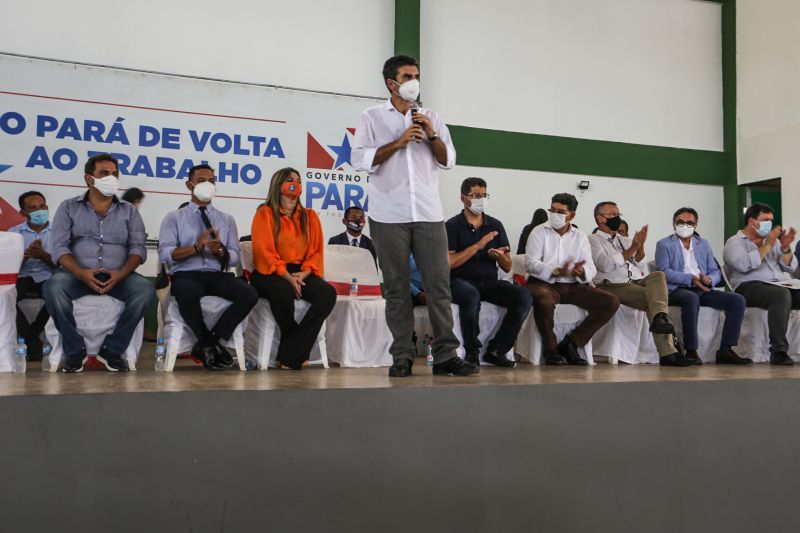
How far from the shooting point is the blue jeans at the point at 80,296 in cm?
353

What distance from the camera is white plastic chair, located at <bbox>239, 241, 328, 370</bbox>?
3.97 meters

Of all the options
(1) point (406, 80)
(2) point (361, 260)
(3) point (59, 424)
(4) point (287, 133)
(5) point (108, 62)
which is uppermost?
(5) point (108, 62)

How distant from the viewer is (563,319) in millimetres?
4637

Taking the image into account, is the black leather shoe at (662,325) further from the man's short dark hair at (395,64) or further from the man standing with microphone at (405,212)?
the man's short dark hair at (395,64)

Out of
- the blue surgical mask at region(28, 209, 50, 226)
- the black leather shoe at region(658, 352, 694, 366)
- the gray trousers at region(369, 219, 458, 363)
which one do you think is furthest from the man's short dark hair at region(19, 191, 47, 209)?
the black leather shoe at region(658, 352, 694, 366)

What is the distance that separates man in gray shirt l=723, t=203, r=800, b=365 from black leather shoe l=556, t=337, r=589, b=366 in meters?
1.28

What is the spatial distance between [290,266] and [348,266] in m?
0.70

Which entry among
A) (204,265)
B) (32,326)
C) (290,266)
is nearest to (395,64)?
(290,266)

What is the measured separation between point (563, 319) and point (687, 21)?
17.0 ft

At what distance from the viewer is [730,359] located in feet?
15.5

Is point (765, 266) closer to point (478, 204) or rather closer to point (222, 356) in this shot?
point (478, 204)

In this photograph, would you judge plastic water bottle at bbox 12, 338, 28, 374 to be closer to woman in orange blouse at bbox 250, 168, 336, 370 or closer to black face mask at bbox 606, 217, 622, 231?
woman in orange blouse at bbox 250, 168, 336, 370

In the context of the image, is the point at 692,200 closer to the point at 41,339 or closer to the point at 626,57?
the point at 626,57

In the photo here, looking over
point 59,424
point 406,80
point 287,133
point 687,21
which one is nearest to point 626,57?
point 687,21
